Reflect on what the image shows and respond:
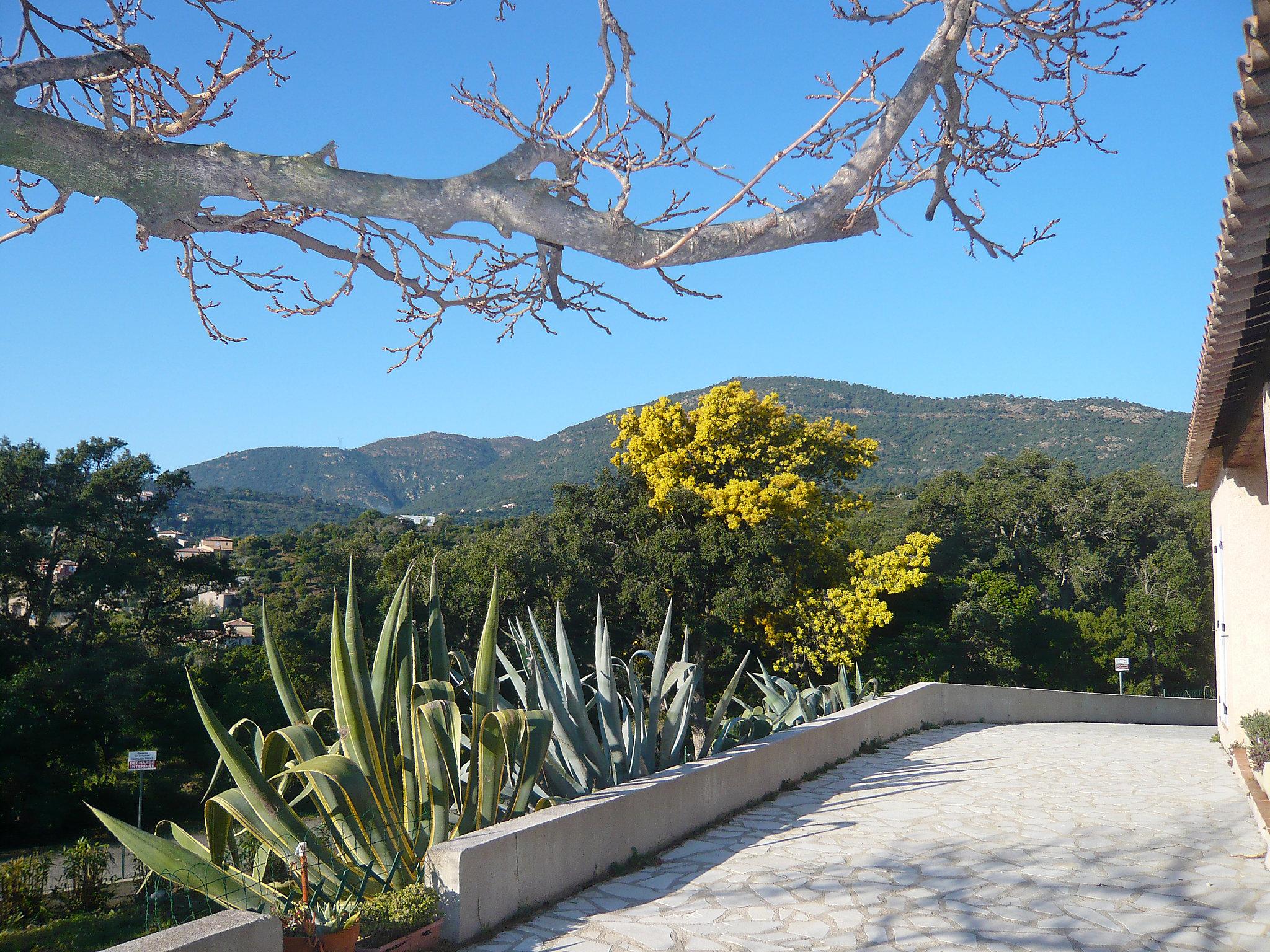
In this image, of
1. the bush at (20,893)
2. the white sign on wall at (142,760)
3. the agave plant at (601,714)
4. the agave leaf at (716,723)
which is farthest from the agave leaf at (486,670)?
the white sign on wall at (142,760)

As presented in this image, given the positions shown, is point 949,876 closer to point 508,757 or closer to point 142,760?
point 508,757

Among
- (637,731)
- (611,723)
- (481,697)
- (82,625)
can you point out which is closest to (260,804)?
(481,697)

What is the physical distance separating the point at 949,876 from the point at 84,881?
32.2ft

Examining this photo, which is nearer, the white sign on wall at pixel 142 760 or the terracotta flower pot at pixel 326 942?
the terracotta flower pot at pixel 326 942

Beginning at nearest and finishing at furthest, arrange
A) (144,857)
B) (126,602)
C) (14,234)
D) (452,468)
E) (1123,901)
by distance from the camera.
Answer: (14,234)
(144,857)
(1123,901)
(126,602)
(452,468)

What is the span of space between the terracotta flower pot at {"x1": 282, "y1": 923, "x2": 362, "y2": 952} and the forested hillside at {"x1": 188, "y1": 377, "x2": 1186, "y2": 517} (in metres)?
47.0

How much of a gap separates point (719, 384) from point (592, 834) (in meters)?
15.2

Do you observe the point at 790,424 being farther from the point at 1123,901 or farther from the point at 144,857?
the point at 144,857

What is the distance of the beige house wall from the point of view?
6.44 meters

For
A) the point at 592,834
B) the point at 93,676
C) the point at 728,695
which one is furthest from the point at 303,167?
the point at 93,676

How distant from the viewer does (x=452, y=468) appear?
96.2 metres

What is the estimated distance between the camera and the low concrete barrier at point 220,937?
8.05ft

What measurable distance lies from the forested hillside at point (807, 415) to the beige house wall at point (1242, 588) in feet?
131

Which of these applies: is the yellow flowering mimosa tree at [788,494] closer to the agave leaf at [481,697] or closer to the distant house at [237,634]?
the agave leaf at [481,697]
